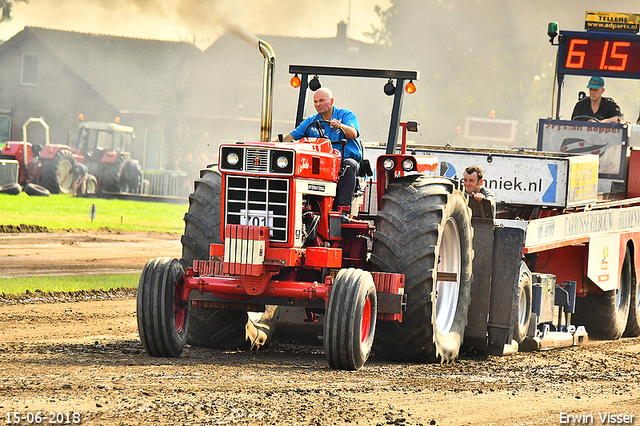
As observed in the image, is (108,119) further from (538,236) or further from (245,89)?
(538,236)

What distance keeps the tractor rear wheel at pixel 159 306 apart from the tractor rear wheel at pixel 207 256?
58cm

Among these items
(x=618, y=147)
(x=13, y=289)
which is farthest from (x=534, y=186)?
(x=13, y=289)

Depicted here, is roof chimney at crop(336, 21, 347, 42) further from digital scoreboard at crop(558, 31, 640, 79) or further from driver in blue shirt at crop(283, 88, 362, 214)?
driver in blue shirt at crop(283, 88, 362, 214)

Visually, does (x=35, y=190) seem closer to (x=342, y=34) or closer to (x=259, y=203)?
(x=259, y=203)

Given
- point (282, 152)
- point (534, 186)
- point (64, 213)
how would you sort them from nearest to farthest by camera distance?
point (282, 152)
point (534, 186)
point (64, 213)

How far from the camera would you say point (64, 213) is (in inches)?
1021

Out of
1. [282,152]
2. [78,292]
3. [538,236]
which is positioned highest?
[282,152]

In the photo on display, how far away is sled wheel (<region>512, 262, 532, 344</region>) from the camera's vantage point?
29.3ft

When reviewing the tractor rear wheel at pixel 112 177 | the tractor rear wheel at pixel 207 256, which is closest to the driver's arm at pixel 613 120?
the tractor rear wheel at pixel 207 256

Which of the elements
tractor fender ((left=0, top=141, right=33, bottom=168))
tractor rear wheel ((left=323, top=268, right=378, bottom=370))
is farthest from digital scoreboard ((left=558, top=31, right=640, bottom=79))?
tractor fender ((left=0, top=141, right=33, bottom=168))

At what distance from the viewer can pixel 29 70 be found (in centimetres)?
4662

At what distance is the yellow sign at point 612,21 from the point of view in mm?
13961

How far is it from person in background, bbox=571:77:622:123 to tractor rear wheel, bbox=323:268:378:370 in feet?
23.6

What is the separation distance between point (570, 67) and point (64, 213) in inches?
624
